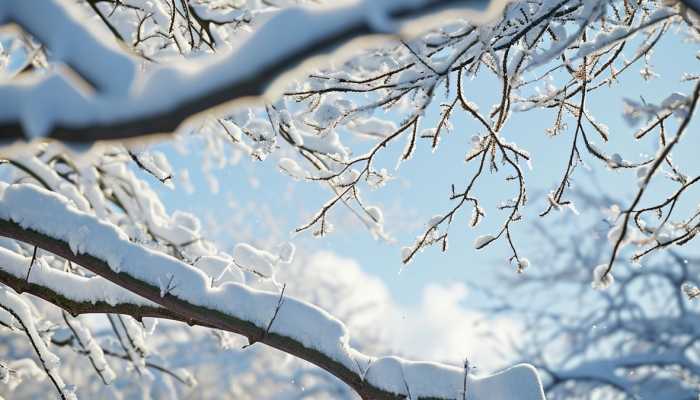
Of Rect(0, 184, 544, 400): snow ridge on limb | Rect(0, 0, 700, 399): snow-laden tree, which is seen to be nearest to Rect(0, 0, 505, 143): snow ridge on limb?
Rect(0, 0, 700, 399): snow-laden tree

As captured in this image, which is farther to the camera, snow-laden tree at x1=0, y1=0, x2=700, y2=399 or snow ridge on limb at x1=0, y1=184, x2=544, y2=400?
snow ridge on limb at x1=0, y1=184, x2=544, y2=400

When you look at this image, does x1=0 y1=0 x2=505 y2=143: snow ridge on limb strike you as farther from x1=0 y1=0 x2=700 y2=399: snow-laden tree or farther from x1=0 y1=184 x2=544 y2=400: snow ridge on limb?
x1=0 y1=184 x2=544 y2=400: snow ridge on limb

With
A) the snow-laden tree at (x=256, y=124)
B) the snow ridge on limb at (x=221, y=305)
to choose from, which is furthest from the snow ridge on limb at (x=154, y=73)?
the snow ridge on limb at (x=221, y=305)

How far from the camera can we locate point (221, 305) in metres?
2.11

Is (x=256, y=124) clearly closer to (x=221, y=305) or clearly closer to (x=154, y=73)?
(x=221, y=305)

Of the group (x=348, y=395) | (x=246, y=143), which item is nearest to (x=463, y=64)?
(x=246, y=143)

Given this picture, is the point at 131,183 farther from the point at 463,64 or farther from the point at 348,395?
the point at 348,395

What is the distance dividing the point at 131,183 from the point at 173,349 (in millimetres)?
14570

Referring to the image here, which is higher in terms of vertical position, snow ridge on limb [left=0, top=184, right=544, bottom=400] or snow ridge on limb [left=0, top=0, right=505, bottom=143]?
snow ridge on limb [left=0, top=0, right=505, bottom=143]

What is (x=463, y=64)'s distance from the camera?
6.59 ft

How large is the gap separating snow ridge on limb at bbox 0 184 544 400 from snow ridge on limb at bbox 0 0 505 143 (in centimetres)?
133

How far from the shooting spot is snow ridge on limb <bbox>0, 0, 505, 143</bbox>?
0.79 meters

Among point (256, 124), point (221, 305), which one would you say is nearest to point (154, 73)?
point (221, 305)

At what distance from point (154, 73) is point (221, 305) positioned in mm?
1396
